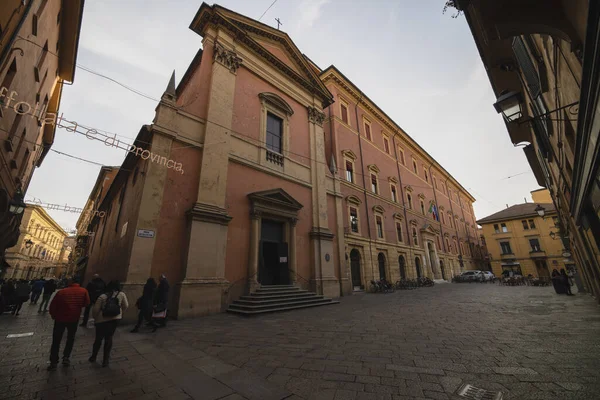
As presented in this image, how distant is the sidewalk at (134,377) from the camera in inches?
113

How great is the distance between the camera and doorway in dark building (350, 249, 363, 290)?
17406mm

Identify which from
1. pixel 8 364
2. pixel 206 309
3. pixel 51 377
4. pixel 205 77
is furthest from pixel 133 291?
pixel 205 77

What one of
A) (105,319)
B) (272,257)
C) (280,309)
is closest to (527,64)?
(280,309)

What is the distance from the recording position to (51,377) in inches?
134

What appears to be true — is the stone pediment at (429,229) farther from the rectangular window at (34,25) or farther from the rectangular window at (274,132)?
the rectangular window at (34,25)

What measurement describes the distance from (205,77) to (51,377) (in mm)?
11198

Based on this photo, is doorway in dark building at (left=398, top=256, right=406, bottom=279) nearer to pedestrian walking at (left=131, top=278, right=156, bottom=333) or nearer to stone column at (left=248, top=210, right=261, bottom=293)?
stone column at (left=248, top=210, right=261, bottom=293)

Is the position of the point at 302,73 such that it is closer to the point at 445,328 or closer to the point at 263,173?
the point at 263,173

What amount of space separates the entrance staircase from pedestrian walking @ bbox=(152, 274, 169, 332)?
244 centimetres

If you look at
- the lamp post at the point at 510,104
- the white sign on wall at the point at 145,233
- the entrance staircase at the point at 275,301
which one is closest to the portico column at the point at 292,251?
the entrance staircase at the point at 275,301

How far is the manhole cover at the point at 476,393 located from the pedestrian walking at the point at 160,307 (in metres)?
6.61

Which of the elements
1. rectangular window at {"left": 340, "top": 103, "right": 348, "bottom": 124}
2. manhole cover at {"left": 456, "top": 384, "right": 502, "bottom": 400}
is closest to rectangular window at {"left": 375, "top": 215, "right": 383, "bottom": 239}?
rectangular window at {"left": 340, "top": 103, "right": 348, "bottom": 124}

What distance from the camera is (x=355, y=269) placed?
696 inches

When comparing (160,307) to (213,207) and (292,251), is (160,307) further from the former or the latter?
(292,251)
